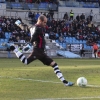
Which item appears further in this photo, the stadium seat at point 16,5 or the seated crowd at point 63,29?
the stadium seat at point 16,5

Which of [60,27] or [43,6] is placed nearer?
[60,27]

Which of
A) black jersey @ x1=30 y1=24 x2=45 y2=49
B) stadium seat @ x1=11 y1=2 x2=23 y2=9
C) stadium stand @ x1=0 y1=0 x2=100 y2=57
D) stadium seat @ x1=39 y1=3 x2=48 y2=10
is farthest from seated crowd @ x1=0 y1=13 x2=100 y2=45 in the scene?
black jersey @ x1=30 y1=24 x2=45 y2=49

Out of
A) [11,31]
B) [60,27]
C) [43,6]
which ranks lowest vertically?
[11,31]

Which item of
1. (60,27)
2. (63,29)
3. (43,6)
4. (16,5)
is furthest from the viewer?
(43,6)

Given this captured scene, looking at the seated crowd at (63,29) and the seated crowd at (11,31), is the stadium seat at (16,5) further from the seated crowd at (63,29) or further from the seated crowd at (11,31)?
the seated crowd at (11,31)

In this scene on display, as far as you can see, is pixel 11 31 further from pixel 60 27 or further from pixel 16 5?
pixel 16 5

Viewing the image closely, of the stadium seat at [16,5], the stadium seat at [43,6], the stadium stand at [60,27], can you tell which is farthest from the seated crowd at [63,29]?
A: the stadium seat at [16,5]

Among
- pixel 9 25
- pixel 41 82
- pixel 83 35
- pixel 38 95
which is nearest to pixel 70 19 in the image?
pixel 83 35

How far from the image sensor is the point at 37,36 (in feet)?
49.9

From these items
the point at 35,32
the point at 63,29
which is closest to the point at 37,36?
the point at 35,32

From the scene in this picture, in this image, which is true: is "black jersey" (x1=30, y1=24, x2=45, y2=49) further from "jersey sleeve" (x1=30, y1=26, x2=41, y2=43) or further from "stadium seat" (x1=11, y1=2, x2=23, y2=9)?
"stadium seat" (x1=11, y1=2, x2=23, y2=9)

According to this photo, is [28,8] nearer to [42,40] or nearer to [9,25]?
[9,25]

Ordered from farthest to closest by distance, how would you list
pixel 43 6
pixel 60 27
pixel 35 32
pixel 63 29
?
pixel 43 6 < pixel 60 27 < pixel 63 29 < pixel 35 32

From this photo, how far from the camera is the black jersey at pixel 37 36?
15.2 m
